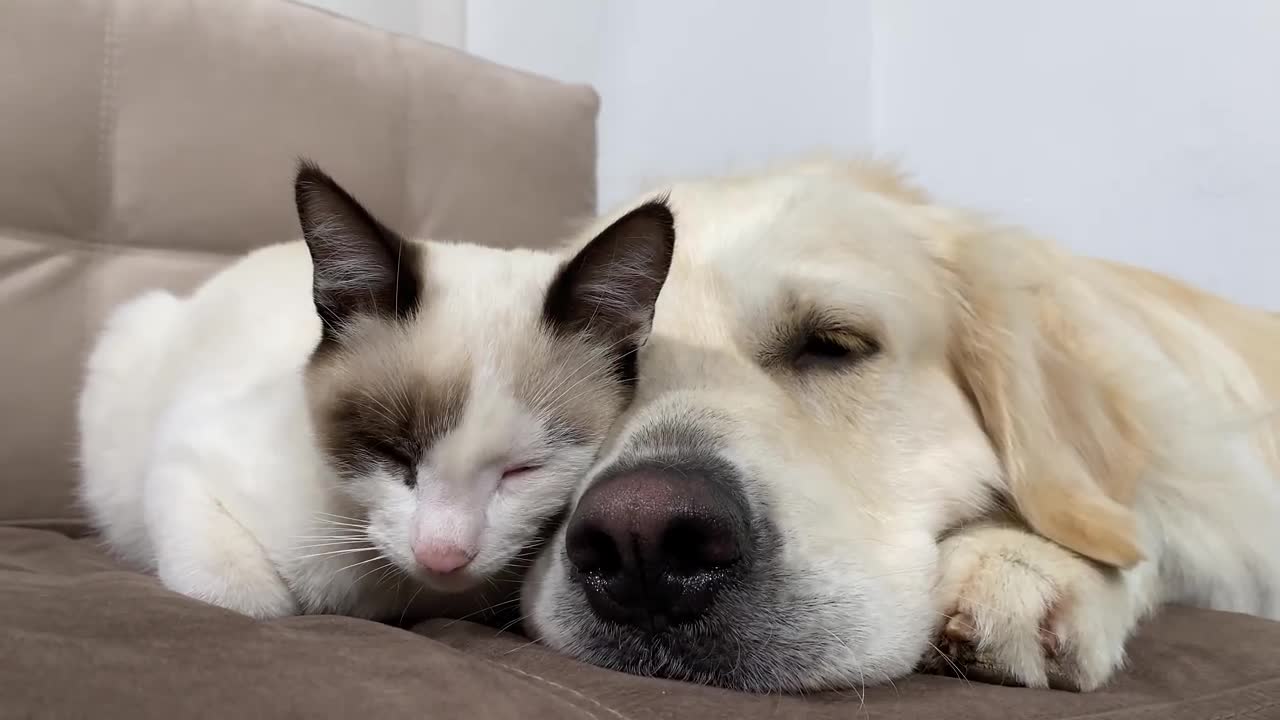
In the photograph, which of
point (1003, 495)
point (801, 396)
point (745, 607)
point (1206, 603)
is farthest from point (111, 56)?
point (1206, 603)

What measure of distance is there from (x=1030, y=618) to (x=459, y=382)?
0.66m

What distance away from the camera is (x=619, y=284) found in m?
0.99

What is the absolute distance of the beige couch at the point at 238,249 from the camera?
2.06ft

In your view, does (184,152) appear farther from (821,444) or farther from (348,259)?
(821,444)

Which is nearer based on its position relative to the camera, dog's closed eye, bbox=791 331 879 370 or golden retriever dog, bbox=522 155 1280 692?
golden retriever dog, bbox=522 155 1280 692

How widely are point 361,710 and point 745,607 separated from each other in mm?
395

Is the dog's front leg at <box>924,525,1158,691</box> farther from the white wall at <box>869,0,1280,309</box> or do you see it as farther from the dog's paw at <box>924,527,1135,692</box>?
the white wall at <box>869,0,1280,309</box>

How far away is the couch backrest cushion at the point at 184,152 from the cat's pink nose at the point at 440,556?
1.17 metres

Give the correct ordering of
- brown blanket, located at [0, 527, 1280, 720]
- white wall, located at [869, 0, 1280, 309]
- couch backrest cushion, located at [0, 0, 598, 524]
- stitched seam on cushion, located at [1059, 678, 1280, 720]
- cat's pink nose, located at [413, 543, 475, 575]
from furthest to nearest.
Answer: white wall, located at [869, 0, 1280, 309] < couch backrest cushion, located at [0, 0, 598, 524] < cat's pink nose, located at [413, 543, 475, 575] < stitched seam on cushion, located at [1059, 678, 1280, 720] < brown blanket, located at [0, 527, 1280, 720]

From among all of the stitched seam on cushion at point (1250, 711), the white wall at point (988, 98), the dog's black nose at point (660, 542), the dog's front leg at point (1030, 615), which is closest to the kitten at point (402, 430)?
the dog's black nose at point (660, 542)

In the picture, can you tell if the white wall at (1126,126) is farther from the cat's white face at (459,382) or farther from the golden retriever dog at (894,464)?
the cat's white face at (459,382)

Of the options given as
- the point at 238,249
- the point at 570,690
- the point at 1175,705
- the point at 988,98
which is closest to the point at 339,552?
the point at 570,690

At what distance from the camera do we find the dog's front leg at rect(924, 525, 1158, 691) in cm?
88

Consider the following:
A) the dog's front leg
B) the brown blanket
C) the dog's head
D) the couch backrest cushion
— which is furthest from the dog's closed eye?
the couch backrest cushion
